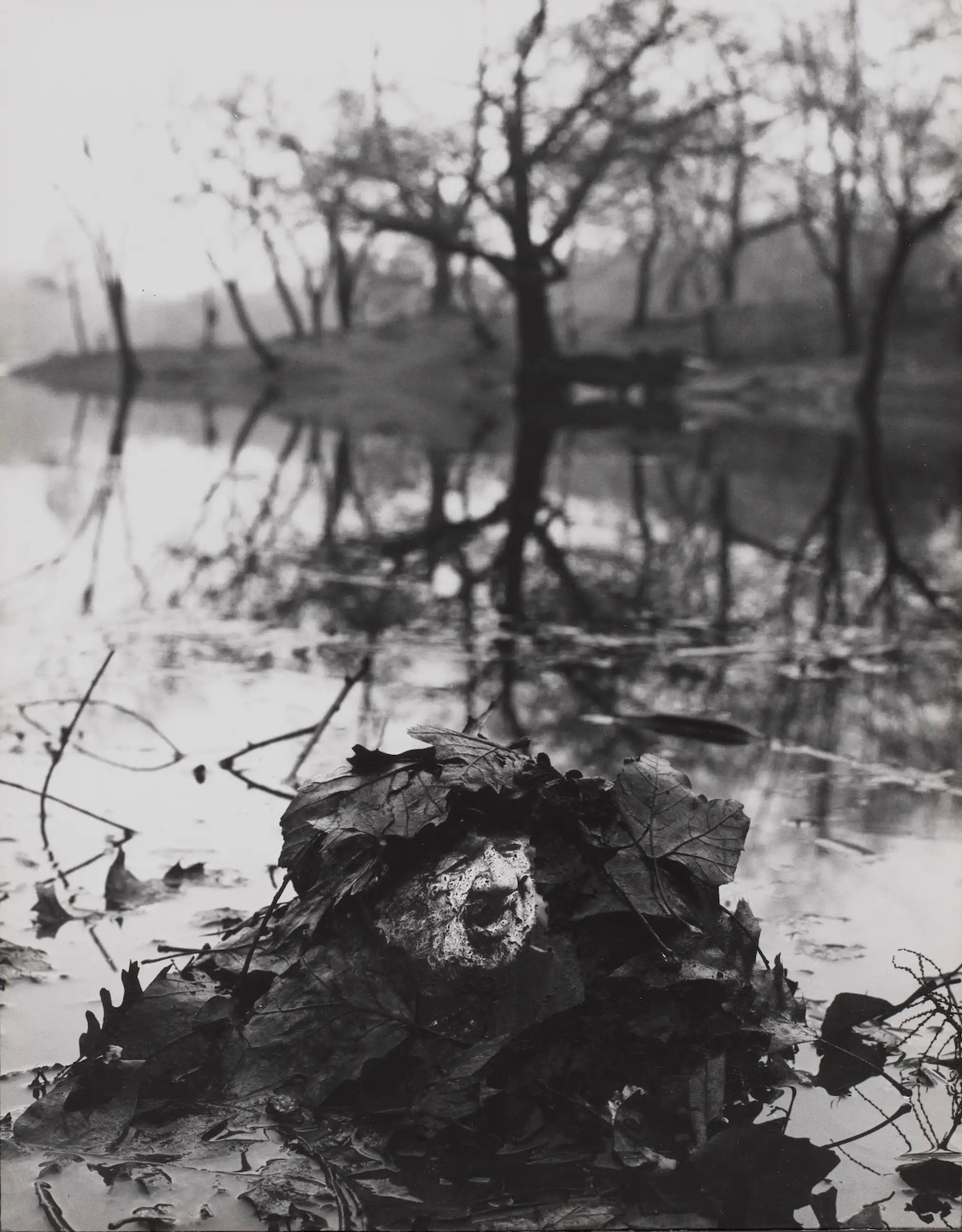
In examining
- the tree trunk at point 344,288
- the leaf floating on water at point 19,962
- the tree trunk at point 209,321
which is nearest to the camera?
the leaf floating on water at point 19,962

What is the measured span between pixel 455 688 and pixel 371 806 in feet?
8.32

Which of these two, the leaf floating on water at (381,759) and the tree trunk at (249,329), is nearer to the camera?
the leaf floating on water at (381,759)

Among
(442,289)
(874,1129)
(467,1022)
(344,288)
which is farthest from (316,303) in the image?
(874,1129)

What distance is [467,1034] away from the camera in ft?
6.21

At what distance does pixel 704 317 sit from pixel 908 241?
57.2 ft

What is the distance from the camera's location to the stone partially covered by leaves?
1.73 m

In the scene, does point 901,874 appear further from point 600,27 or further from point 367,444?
point 600,27

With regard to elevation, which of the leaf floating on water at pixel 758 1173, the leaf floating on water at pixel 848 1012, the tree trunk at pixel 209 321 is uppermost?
the tree trunk at pixel 209 321

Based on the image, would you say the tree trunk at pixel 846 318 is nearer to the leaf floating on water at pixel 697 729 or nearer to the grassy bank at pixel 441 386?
the grassy bank at pixel 441 386

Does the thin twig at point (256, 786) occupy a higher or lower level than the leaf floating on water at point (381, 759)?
lower

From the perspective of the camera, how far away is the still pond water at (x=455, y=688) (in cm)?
256

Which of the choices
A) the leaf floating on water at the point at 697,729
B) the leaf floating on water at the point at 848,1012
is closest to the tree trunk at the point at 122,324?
the leaf floating on water at the point at 697,729

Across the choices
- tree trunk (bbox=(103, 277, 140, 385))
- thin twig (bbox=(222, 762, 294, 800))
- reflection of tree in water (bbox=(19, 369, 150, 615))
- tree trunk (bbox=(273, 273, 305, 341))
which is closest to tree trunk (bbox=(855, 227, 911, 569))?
reflection of tree in water (bbox=(19, 369, 150, 615))

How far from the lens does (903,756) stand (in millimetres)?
4016
